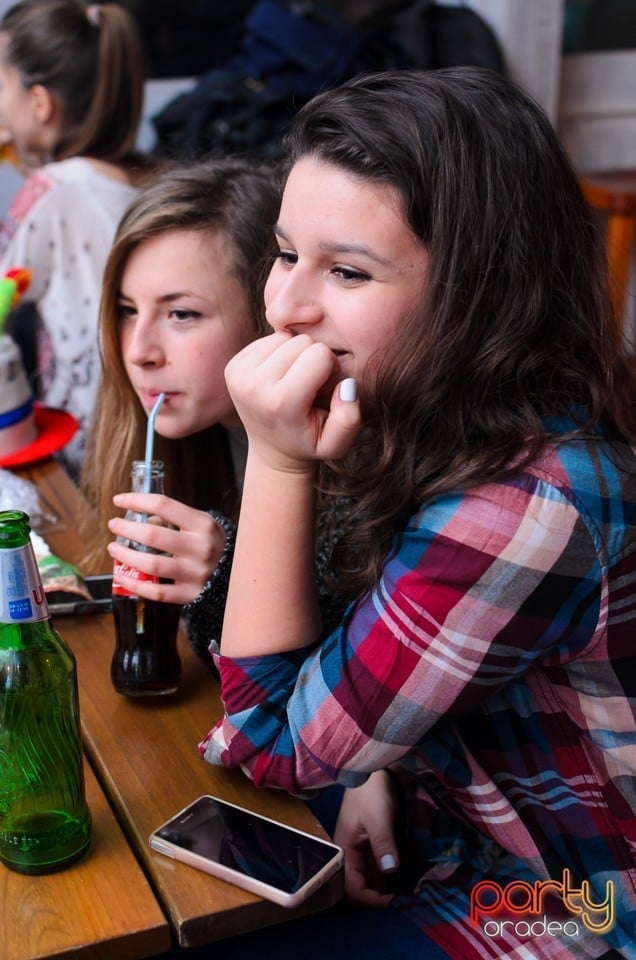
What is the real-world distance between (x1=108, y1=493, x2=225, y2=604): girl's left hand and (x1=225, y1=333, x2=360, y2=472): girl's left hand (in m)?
0.15

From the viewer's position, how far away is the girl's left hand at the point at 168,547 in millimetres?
1058

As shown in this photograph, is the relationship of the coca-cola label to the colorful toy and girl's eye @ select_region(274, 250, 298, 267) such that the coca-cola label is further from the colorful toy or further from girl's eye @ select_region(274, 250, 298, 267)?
the colorful toy

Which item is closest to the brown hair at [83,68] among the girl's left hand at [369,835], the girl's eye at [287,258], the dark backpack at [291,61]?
the dark backpack at [291,61]

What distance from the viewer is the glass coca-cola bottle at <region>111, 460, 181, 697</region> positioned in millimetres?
1061

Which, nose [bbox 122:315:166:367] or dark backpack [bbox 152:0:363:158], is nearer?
nose [bbox 122:315:166:367]

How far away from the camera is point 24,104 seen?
8.59 ft

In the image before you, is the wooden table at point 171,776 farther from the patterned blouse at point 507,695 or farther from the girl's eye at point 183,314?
the girl's eye at point 183,314

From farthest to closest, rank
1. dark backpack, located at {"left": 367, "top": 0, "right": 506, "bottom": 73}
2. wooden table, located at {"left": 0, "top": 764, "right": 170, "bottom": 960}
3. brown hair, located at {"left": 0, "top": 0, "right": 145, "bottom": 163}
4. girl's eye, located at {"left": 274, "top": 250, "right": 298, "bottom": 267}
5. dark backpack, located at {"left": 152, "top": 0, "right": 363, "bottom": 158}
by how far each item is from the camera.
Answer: dark backpack, located at {"left": 367, "top": 0, "right": 506, "bottom": 73} < dark backpack, located at {"left": 152, "top": 0, "right": 363, "bottom": 158} < brown hair, located at {"left": 0, "top": 0, "right": 145, "bottom": 163} < girl's eye, located at {"left": 274, "top": 250, "right": 298, "bottom": 267} < wooden table, located at {"left": 0, "top": 764, "right": 170, "bottom": 960}

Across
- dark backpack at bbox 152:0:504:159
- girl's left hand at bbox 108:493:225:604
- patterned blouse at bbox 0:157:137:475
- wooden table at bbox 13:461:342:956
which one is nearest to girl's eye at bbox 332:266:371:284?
girl's left hand at bbox 108:493:225:604

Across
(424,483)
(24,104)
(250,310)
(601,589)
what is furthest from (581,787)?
(24,104)

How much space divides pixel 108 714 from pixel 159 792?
141mm

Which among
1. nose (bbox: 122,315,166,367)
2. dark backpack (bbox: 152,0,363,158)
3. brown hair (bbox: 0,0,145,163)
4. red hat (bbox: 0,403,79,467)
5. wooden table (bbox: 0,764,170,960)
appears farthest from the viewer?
dark backpack (bbox: 152,0,363,158)

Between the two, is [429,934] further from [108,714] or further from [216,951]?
[108,714]

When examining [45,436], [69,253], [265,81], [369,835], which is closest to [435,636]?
[369,835]
